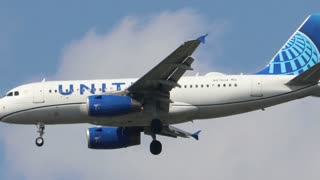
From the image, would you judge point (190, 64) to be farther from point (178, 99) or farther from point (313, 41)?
point (313, 41)

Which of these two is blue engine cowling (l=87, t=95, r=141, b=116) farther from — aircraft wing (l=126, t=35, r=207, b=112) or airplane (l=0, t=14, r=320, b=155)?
aircraft wing (l=126, t=35, r=207, b=112)

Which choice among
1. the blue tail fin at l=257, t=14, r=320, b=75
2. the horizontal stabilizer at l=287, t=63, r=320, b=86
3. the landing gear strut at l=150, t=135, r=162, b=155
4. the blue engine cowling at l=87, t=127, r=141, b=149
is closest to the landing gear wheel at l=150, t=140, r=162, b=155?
the landing gear strut at l=150, t=135, r=162, b=155

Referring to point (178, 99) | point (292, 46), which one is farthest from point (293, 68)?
point (178, 99)

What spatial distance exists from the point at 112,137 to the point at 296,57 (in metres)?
11.6

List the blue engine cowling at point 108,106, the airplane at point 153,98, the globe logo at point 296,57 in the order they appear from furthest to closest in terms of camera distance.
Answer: the globe logo at point 296,57 < the airplane at point 153,98 < the blue engine cowling at point 108,106

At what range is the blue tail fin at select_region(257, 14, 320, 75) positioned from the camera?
57.4 meters

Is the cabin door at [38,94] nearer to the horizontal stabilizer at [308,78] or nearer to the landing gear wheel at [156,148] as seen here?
the landing gear wheel at [156,148]

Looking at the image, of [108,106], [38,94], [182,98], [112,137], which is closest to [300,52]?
[182,98]

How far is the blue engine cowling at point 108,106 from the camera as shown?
2057 inches

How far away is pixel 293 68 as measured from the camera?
57.7 m

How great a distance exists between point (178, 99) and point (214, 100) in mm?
1920

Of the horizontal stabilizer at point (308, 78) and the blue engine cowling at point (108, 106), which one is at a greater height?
the horizontal stabilizer at point (308, 78)

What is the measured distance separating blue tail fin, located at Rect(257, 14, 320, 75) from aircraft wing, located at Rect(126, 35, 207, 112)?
6486 mm

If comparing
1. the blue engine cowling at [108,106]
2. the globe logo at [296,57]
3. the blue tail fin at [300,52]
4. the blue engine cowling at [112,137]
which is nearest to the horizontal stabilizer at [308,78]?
the blue tail fin at [300,52]
